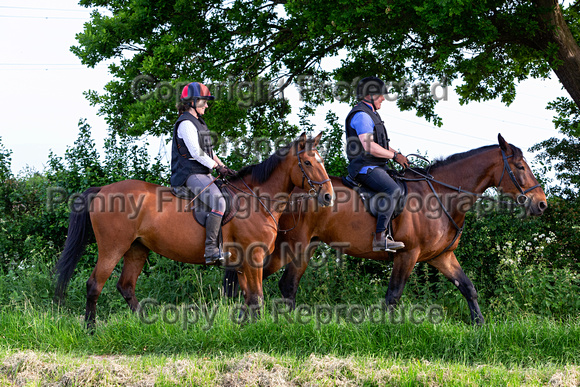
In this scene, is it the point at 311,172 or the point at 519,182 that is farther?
the point at 519,182

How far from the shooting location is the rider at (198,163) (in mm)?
7086

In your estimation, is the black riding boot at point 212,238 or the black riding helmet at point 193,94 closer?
the black riding boot at point 212,238

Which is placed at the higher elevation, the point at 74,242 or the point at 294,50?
the point at 294,50

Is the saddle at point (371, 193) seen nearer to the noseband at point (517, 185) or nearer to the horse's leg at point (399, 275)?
the horse's leg at point (399, 275)

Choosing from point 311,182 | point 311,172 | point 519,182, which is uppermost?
point 311,172

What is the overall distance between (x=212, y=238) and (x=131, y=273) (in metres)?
1.46

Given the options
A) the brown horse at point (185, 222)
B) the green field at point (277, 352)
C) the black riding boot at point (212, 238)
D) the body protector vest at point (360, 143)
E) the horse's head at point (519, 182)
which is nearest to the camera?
the green field at point (277, 352)

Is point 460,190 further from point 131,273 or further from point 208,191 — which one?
point 131,273

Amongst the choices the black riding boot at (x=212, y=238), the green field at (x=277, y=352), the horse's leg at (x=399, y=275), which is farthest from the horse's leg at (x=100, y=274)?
the horse's leg at (x=399, y=275)

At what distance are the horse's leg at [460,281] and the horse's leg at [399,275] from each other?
61cm

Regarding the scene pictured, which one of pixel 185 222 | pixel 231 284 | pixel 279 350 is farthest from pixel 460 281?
pixel 185 222

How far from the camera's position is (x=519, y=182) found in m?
7.55

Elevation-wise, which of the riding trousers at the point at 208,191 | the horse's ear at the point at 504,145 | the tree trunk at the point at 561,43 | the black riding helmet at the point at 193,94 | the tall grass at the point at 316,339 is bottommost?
the tall grass at the point at 316,339

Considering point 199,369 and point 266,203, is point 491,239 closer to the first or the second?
point 266,203
